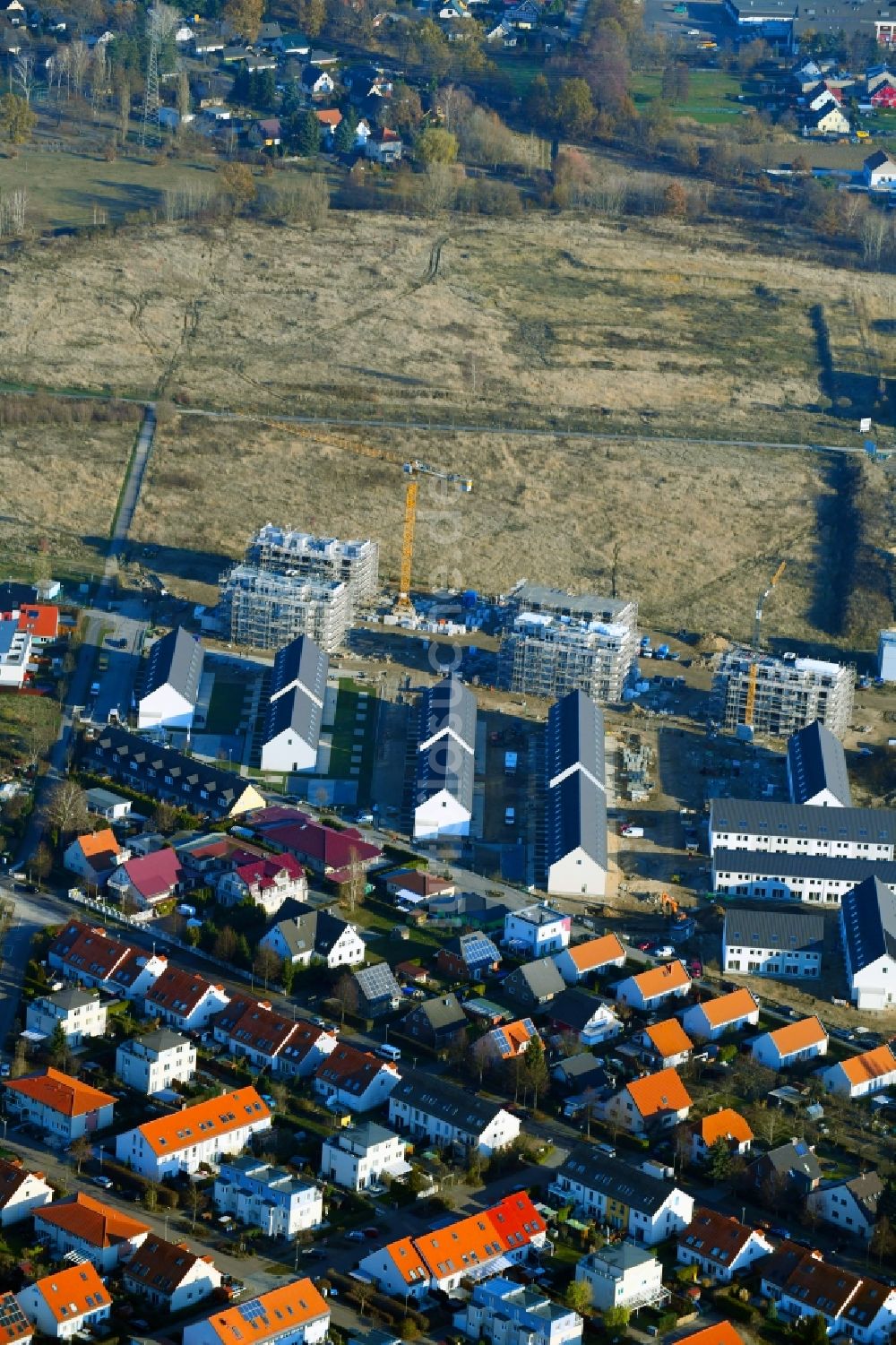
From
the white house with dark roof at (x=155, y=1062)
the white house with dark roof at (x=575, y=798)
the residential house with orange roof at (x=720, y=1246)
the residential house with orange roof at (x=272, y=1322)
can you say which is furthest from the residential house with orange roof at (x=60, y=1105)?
the white house with dark roof at (x=575, y=798)

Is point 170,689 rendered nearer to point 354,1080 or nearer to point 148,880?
point 148,880

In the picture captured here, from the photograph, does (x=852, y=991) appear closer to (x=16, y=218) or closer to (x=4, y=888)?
(x=4, y=888)

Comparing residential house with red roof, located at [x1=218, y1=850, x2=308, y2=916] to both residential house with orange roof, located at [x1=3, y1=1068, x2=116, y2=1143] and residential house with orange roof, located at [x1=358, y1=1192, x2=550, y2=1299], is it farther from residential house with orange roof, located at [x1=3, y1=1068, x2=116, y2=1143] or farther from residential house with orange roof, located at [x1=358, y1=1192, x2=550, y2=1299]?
residential house with orange roof, located at [x1=358, y1=1192, x2=550, y2=1299]

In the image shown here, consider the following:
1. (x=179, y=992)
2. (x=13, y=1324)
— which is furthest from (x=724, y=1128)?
(x=13, y=1324)

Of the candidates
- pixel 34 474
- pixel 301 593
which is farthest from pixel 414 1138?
pixel 34 474

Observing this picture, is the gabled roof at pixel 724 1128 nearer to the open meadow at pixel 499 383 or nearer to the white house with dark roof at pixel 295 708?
the white house with dark roof at pixel 295 708
